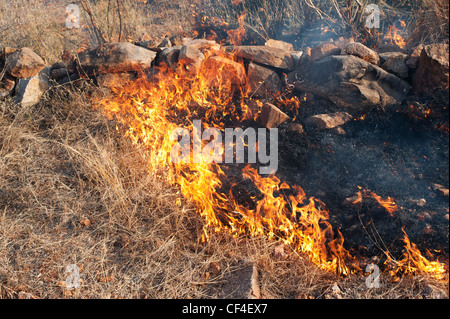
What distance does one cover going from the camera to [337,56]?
3.68 metres

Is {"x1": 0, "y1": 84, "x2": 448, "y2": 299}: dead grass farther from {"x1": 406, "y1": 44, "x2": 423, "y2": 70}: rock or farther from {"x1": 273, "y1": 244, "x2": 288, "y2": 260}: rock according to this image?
{"x1": 406, "y1": 44, "x2": 423, "y2": 70}: rock

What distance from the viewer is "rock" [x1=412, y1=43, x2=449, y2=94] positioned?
3.23 metres

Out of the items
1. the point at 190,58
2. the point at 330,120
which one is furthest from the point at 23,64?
the point at 330,120

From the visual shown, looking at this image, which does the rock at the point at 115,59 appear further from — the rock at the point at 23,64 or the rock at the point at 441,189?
the rock at the point at 441,189

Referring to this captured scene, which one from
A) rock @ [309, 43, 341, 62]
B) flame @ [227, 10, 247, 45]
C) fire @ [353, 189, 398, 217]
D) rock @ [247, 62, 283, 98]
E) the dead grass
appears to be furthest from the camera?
flame @ [227, 10, 247, 45]

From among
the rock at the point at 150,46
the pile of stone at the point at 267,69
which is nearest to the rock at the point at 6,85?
the pile of stone at the point at 267,69

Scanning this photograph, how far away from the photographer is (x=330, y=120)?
3551mm

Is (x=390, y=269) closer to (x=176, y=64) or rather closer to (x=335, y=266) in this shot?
(x=335, y=266)

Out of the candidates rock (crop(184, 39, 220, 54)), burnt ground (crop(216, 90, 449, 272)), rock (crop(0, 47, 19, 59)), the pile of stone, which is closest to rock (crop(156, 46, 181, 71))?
the pile of stone

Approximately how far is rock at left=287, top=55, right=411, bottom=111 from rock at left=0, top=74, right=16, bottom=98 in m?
4.19

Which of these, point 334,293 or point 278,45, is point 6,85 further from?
point 334,293

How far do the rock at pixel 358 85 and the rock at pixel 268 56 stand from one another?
51cm

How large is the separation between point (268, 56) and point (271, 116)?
88cm

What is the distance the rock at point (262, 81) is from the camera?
4.02m
